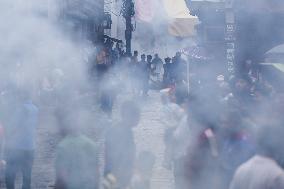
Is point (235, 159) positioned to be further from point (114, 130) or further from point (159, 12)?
point (159, 12)

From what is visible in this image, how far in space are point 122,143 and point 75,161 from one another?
463mm

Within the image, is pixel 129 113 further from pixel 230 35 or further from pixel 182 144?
pixel 230 35

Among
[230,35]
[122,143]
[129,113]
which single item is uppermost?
[230,35]

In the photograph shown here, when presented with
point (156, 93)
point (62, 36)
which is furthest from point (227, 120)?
point (156, 93)

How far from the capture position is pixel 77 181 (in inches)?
179

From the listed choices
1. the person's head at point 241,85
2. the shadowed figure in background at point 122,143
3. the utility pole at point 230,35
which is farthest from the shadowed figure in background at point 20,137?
the utility pole at point 230,35

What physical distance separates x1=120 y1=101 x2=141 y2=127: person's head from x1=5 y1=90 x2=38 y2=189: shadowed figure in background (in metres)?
1.75

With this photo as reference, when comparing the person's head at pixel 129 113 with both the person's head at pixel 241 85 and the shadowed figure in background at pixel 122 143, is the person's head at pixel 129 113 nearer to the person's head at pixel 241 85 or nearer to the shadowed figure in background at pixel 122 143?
the shadowed figure in background at pixel 122 143

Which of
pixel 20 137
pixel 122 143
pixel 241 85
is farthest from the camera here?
pixel 241 85

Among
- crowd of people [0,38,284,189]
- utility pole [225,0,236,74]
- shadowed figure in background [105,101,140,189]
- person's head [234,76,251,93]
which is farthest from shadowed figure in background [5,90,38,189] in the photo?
utility pole [225,0,236,74]

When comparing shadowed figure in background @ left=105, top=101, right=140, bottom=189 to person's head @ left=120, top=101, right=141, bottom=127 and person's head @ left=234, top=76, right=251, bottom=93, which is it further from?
person's head @ left=234, top=76, right=251, bottom=93

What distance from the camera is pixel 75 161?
457cm

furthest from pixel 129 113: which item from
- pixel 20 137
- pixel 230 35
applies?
pixel 230 35

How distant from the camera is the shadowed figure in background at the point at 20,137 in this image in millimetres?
6367
